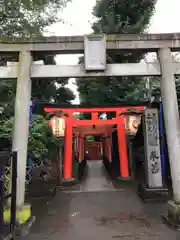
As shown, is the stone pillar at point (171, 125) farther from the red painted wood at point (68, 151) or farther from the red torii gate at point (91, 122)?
the red painted wood at point (68, 151)

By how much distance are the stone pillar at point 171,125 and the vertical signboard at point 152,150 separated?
2313 millimetres

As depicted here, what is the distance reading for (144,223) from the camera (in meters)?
6.15

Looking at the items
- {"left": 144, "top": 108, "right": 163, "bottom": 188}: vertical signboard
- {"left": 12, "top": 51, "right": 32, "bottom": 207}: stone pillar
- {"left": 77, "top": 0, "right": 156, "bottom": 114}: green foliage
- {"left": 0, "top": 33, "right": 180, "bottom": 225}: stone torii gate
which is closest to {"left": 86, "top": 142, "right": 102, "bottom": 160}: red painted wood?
{"left": 77, "top": 0, "right": 156, "bottom": 114}: green foliage

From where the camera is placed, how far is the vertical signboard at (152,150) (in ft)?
27.6

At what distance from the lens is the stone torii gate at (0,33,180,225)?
19.3 ft

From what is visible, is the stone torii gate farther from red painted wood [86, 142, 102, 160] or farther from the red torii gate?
red painted wood [86, 142, 102, 160]

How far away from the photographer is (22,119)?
5.87 meters

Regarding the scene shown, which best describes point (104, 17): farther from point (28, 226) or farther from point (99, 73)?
point (28, 226)

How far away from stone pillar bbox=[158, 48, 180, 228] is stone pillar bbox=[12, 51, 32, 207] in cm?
354

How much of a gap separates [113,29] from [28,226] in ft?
51.2

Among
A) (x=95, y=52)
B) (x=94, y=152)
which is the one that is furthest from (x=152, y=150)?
(x=94, y=152)

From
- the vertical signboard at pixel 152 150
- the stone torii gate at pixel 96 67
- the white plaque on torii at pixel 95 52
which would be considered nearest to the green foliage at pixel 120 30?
the vertical signboard at pixel 152 150

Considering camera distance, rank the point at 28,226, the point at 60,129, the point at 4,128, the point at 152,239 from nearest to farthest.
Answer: the point at 152,239 < the point at 28,226 < the point at 4,128 < the point at 60,129

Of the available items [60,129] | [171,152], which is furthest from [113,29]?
[171,152]
